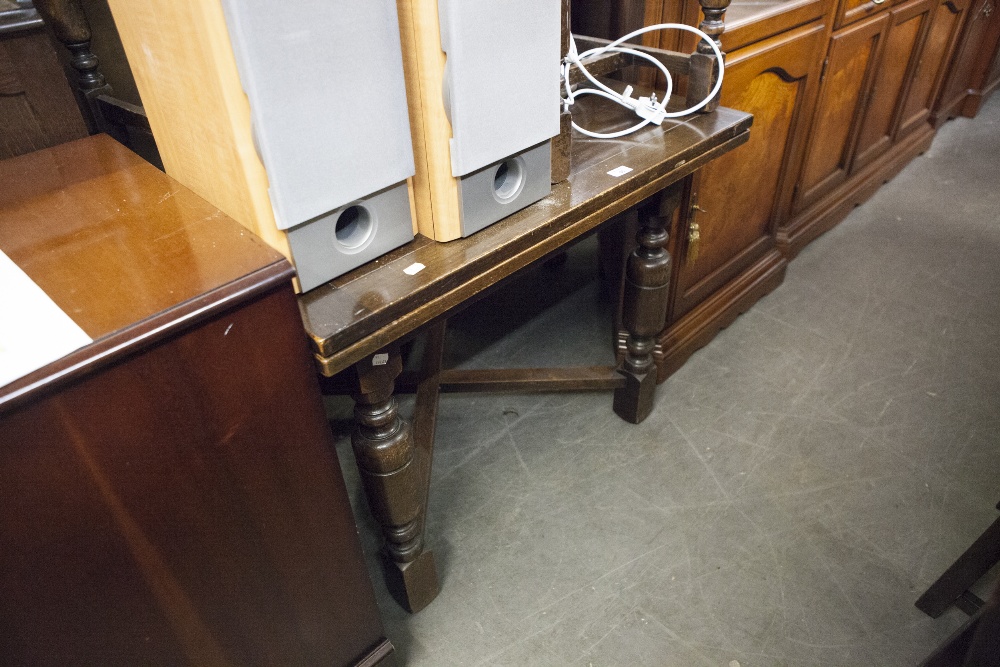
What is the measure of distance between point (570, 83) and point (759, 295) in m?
1.14

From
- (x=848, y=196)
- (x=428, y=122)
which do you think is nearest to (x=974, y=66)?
(x=848, y=196)

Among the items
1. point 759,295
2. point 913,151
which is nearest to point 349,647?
point 759,295

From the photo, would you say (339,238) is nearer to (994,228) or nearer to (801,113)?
(801,113)

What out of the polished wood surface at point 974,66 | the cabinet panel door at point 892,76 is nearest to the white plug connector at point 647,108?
the cabinet panel door at point 892,76

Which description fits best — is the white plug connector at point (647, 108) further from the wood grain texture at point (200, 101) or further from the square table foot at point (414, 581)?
the square table foot at point (414, 581)

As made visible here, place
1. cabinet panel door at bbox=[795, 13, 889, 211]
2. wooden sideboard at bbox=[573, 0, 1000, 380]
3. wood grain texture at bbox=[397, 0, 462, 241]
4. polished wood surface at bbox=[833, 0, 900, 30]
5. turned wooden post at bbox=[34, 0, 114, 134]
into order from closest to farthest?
wood grain texture at bbox=[397, 0, 462, 241], turned wooden post at bbox=[34, 0, 114, 134], wooden sideboard at bbox=[573, 0, 1000, 380], polished wood surface at bbox=[833, 0, 900, 30], cabinet panel door at bbox=[795, 13, 889, 211]

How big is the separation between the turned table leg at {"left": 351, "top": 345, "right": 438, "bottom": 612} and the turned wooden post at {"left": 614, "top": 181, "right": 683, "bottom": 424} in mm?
647

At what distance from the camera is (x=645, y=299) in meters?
1.42

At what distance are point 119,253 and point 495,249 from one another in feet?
1.35

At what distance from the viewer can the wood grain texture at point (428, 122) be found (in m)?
0.69

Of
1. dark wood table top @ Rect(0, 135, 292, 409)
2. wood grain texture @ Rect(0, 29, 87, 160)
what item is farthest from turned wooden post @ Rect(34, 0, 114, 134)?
dark wood table top @ Rect(0, 135, 292, 409)

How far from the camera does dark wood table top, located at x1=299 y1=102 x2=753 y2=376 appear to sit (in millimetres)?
729

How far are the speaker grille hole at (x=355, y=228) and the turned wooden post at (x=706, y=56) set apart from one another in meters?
0.69

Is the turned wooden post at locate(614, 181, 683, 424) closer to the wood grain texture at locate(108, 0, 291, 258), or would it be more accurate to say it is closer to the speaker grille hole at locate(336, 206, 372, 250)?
the speaker grille hole at locate(336, 206, 372, 250)
